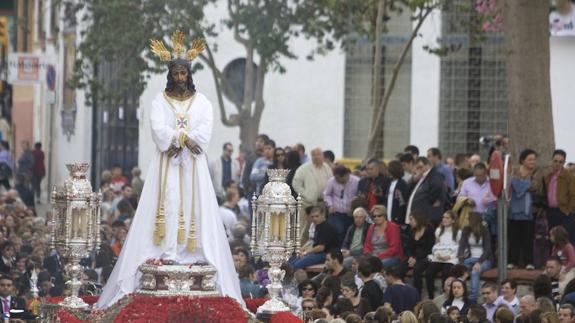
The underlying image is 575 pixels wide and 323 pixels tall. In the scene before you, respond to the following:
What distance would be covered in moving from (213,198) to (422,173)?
571cm

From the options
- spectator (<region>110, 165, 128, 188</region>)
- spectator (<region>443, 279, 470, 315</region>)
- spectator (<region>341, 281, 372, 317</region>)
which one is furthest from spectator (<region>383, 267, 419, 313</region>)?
spectator (<region>110, 165, 128, 188</region>)

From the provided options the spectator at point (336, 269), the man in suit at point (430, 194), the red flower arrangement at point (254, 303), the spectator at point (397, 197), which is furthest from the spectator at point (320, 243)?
the red flower arrangement at point (254, 303)

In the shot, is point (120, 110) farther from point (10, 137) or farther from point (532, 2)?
point (532, 2)

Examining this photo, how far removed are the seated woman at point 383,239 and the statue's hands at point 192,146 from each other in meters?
4.76

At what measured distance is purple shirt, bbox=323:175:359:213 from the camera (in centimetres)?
2714

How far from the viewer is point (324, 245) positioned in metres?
26.0

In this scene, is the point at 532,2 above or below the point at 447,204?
above

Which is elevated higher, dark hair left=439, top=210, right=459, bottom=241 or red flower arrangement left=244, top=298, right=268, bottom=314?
dark hair left=439, top=210, right=459, bottom=241

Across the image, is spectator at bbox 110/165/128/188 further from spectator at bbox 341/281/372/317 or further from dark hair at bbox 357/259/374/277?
spectator at bbox 341/281/372/317

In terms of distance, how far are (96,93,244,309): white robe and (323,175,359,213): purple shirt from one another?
6377 millimetres

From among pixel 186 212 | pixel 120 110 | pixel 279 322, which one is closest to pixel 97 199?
pixel 186 212

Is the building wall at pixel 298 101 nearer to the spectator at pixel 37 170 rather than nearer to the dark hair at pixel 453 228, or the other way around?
the spectator at pixel 37 170

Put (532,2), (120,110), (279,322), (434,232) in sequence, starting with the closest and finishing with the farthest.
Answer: (279,322) < (434,232) < (532,2) < (120,110)

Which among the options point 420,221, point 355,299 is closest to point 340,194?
point 420,221
